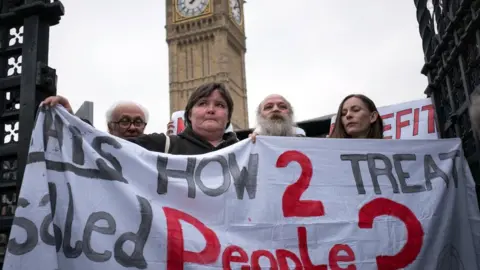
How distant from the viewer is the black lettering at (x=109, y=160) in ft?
6.72

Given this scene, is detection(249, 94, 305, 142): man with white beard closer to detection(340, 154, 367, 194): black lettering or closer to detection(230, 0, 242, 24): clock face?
detection(340, 154, 367, 194): black lettering

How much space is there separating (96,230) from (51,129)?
1.47 feet

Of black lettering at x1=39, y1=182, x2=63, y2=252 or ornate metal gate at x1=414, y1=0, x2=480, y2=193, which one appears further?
ornate metal gate at x1=414, y1=0, x2=480, y2=193

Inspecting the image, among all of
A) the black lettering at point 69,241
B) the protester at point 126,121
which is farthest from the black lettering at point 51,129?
the protester at point 126,121

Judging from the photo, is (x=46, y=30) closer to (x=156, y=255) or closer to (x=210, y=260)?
(x=156, y=255)

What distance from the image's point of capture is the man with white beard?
2.76 meters

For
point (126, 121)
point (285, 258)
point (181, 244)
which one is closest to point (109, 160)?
point (181, 244)

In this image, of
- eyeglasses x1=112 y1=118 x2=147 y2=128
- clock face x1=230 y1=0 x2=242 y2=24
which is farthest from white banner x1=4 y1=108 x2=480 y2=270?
clock face x1=230 y1=0 x2=242 y2=24

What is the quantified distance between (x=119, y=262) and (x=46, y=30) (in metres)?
0.97

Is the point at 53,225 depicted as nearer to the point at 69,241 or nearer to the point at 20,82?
the point at 69,241

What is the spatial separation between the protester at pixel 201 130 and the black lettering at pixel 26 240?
63 centimetres

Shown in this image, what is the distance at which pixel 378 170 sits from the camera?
7.92 ft

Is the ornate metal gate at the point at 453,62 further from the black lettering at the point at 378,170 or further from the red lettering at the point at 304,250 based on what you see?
the red lettering at the point at 304,250

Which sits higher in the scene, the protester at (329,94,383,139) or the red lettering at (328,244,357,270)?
the protester at (329,94,383,139)
